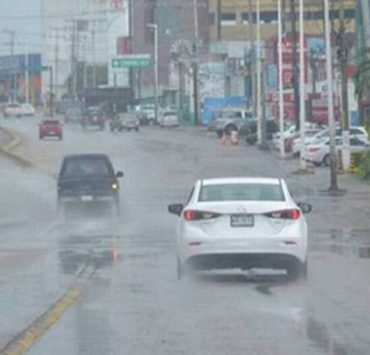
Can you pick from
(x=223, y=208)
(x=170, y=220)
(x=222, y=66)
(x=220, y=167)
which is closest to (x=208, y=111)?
(x=222, y=66)

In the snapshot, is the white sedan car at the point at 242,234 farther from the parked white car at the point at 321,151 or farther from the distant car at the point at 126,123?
the distant car at the point at 126,123

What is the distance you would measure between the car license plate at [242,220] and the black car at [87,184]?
73.2ft

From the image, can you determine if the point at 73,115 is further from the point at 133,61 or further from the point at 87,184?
the point at 87,184

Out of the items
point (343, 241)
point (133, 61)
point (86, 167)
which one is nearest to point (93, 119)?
point (133, 61)

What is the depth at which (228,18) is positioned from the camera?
164 m

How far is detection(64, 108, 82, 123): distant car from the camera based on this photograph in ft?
495

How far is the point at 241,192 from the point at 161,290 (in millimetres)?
2489

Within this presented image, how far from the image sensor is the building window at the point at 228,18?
16112 cm

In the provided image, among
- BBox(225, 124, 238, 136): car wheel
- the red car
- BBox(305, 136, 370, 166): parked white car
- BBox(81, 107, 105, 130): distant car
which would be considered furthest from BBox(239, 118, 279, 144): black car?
BBox(81, 107, 105, 130): distant car

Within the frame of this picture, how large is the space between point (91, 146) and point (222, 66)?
49.1m

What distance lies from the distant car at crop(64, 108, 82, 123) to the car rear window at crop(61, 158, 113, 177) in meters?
101

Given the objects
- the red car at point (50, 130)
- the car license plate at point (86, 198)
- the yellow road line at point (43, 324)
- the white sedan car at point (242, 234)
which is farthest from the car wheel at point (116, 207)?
the red car at point (50, 130)

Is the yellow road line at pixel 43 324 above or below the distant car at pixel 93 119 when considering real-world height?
below

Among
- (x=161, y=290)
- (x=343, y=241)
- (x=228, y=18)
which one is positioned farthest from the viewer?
(x=228, y=18)
